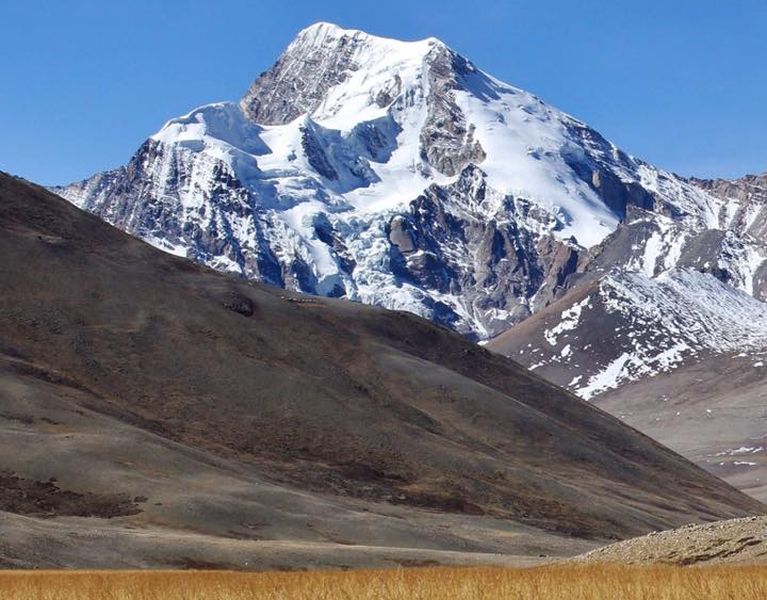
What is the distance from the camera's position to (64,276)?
605 feet

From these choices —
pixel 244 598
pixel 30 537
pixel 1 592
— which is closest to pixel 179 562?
pixel 30 537

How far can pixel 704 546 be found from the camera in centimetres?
6100

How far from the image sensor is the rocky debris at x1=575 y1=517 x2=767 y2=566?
59.0 meters

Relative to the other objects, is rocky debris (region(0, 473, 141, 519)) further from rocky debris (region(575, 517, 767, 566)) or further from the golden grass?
the golden grass

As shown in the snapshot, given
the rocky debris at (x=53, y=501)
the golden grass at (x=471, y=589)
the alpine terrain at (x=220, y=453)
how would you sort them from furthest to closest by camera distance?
the rocky debris at (x=53, y=501) < the alpine terrain at (x=220, y=453) < the golden grass at (x=471, y=589)

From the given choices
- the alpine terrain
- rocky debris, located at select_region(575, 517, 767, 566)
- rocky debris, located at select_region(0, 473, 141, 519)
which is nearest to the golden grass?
rocky debris, located at select_region(575, 517, 767, 566)

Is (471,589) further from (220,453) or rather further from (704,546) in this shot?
(220,453)

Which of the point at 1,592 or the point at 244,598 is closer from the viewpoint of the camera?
the point at 244,598

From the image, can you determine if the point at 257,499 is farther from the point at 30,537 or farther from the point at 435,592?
the point at 435,592

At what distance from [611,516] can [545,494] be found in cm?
860

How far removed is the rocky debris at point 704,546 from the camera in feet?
193

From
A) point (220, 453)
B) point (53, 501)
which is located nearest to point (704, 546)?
point (53, 501)

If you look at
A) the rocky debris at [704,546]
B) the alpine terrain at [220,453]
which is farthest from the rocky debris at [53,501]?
the rocky debris at [704,546]

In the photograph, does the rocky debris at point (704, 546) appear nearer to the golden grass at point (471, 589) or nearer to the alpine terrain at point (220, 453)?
the golden grass at point (471, 589)
